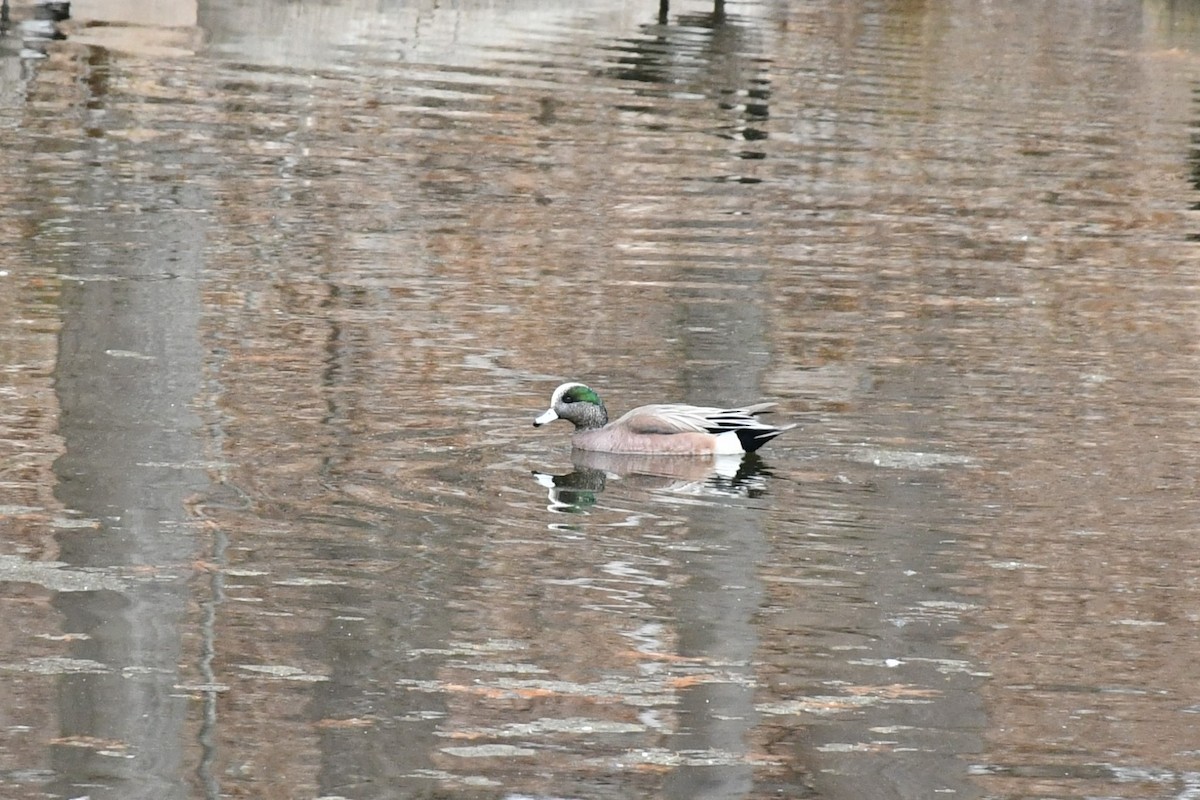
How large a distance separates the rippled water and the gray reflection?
0.08ft

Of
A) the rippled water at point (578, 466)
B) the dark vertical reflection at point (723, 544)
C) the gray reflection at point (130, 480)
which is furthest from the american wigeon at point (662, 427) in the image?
the gray reflection at point (130, 480)

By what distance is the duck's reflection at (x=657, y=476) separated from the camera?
385 inches

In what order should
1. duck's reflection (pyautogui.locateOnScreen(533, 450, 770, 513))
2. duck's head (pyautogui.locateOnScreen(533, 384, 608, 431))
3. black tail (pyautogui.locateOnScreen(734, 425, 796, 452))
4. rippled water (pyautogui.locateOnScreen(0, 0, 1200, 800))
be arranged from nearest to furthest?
rippled water (pyautogui.locateOnScreen(0, 0, 1200, 800)) < duck's reflection (pyautogui.locateOnScreen(533, 450, 770, 513)) < black tail (pyautogui.locateOnScreen(734, 425, 796, 452)) < duck's head (pyautogui.locateOnScreen(533, 384, 608, 431))

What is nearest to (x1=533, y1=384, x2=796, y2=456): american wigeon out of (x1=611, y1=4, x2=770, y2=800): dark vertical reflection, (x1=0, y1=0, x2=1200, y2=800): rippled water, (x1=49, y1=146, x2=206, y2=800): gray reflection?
(x1=0, y1=0, x2=1200, y2=800): rippled water

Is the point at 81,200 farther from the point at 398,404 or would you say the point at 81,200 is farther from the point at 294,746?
the point at 294,746

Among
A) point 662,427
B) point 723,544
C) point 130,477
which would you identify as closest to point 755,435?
point 662,427

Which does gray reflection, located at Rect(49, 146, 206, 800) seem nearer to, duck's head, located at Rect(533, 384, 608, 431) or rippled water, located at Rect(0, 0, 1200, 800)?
rippled water, located at Rect(0, 0, 1200, 800)

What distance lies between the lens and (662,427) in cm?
Answer: 1037

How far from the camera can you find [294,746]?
6332mm

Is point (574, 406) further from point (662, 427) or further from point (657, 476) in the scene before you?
point (657, 476)

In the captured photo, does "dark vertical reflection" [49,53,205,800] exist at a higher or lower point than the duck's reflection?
Answer: higher

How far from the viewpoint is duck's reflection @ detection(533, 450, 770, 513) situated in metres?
9.77

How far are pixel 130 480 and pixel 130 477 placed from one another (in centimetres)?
6

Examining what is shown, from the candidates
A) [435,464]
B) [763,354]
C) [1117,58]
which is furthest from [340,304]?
[1117,58]
